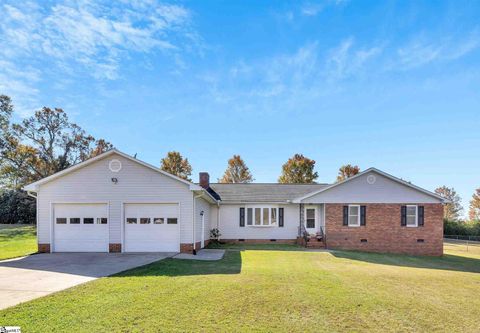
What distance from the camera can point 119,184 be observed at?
16547 mm

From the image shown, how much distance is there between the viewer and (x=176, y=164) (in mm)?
52781

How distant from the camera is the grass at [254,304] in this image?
5.77m

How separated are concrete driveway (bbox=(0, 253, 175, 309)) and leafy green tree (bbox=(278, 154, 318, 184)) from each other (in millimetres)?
39432

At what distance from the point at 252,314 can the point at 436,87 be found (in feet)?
54.9

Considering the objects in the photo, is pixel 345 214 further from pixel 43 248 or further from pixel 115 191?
pixel 43 248

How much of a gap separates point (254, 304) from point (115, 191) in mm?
11771

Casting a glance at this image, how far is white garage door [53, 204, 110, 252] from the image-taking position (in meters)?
→ 16.5

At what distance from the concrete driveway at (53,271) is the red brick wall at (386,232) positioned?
1114cm

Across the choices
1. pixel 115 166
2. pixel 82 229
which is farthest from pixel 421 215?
pixel 82 229

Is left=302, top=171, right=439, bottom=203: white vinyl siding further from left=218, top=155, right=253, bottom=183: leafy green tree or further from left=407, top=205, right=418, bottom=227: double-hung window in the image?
left=218, top=155, right=253, bottom=183: leafy green tree

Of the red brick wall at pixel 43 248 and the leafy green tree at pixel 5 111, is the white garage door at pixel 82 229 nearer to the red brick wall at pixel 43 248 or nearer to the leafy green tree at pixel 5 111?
the red brick wall at pixel 43 248

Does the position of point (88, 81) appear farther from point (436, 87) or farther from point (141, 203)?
point (436, 87)

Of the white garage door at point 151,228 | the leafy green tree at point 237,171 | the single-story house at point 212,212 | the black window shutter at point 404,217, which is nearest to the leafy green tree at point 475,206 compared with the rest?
the leafy green tree at point 237,171

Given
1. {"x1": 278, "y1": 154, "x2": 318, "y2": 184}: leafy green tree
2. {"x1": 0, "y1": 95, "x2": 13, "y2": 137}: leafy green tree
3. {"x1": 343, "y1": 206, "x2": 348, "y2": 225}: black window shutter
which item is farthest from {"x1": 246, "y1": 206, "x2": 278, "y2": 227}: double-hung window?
{"x1": 278, "y1": 154, "x2": 318, "y2": 184}: leafy green tree
